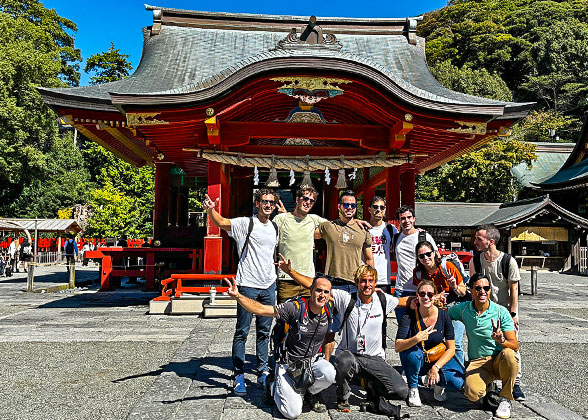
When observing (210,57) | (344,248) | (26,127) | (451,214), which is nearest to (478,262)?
(344,248)

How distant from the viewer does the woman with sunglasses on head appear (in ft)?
13.0

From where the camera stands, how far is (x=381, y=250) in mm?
4449

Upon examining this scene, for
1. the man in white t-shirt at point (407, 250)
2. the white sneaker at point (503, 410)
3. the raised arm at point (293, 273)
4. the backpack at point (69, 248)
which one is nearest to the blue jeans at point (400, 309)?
the man in white t-shirt at point (407, 250)

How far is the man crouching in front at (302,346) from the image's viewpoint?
10.8 feet

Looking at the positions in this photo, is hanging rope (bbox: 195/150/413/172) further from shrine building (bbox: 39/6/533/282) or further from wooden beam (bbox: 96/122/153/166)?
wooden beam (bbox: 96/122/153/166)

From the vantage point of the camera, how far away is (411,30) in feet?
40.5

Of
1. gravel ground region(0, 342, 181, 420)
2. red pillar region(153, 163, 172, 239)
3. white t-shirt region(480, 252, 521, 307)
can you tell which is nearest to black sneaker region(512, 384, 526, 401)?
white t-shirt region(480, 252, 521, 307)

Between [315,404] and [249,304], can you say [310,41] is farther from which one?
[315,404]

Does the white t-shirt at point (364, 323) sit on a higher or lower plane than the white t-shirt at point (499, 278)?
lower

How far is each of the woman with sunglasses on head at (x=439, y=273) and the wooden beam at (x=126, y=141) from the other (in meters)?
6.85

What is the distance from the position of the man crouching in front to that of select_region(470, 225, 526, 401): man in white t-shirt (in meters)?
1.51

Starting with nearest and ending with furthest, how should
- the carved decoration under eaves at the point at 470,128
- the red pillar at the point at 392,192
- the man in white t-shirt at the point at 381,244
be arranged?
the man in white t-shirt at the point at 381,244 < the carved decoration under eaves at the point at 470,128 < the red pillar at the point at 392,192

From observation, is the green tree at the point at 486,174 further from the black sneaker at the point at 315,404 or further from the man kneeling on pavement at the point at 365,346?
the black sneaker at the point at 315,404

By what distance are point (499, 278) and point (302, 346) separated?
184cm
